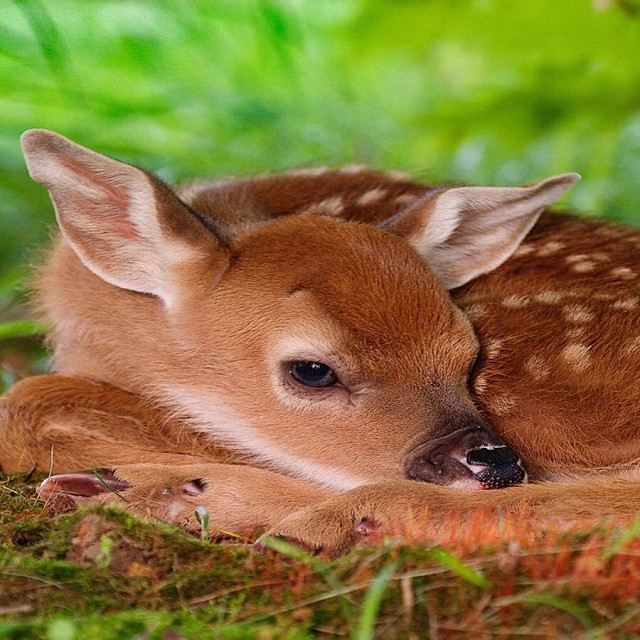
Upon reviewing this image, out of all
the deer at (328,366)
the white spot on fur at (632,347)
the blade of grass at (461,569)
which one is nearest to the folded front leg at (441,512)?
the deer at (328,366)

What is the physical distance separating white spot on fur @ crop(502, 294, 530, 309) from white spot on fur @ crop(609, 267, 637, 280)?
1.12 ft

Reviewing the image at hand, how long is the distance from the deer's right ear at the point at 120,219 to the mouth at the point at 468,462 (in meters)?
0.93

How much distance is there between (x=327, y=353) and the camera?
3.08m

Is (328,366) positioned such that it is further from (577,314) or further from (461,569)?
(461,569)

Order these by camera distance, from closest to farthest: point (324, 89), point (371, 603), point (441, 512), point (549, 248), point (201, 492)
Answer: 1. point (371, 603)
2. point (441, 512)
3. point (201, 492)
4. point (549, 248)
5. point (324, 89)

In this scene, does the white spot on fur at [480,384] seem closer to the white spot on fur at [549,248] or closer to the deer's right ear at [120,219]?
the white spot on fur at [549,248]

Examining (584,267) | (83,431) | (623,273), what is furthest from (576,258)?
(83,431)

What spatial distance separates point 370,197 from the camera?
4164 millimetres

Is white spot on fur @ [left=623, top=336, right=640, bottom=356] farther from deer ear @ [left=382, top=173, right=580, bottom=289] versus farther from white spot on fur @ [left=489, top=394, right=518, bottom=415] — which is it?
deer ear @ [left=382, top=173, right=580, bottom=289]

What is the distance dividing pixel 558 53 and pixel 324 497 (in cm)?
311

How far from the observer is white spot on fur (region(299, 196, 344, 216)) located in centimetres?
399

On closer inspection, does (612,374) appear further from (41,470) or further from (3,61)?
(3,61)

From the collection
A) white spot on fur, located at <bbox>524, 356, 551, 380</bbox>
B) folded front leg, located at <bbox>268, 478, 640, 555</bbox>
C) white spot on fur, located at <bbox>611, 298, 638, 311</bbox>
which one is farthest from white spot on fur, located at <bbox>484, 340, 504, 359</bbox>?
folded front leg, located at <bbox>268, 478, 640, 555</bbox>

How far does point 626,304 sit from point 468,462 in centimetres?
85
